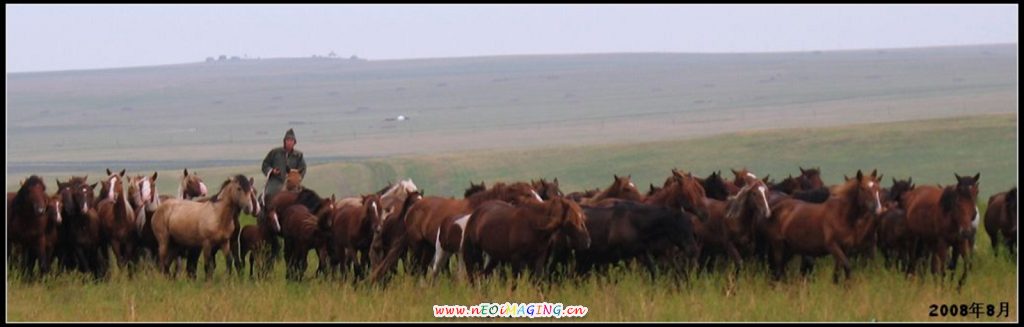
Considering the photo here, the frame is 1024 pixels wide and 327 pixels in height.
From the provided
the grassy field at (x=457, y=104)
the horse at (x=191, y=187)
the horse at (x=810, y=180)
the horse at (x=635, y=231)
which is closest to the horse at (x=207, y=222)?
the horse at (x=191, y=187)

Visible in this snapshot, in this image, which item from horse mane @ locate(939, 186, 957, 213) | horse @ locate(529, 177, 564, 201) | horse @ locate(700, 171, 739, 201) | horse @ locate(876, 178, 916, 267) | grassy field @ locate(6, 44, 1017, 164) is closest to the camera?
horse mane @ locate(939, 186, 957, 213)

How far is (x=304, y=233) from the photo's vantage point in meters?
18.0

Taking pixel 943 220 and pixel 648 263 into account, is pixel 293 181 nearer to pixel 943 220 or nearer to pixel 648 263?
pixel 648 263

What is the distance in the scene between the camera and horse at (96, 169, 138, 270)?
18359 mm

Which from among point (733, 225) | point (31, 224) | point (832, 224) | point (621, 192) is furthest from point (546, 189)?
point (31, 224)

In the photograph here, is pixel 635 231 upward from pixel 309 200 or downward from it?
downward

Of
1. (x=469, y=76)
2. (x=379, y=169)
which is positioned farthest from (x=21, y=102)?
(x=379, y=169)

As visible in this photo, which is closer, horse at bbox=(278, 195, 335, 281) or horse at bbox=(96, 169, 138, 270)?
horse at bbox=(278, 195, 335, 281)

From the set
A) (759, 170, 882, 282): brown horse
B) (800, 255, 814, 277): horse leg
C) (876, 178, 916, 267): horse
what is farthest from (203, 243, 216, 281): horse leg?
(876, 178, 916, 267): horse

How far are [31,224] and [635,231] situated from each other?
5885 millimetres

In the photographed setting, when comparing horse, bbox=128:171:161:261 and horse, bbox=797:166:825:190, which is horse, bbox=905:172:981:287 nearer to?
horse, bbox=797:166:825:190

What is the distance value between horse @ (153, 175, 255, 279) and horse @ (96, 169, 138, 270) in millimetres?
431

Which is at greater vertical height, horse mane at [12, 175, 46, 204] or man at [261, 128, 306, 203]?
man at [261, 128, 306, 203]

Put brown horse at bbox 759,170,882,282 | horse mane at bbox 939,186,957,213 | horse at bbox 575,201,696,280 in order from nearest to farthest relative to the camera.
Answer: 1. brown horse at bbox 759,170,882,282
2. horse at bbox 575,201,696,280
3. horse mane at bbox 939,186,957,213
